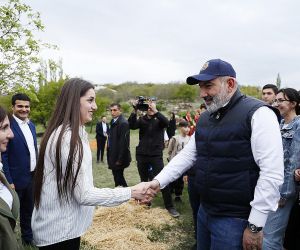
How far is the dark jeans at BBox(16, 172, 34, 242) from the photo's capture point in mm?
3680

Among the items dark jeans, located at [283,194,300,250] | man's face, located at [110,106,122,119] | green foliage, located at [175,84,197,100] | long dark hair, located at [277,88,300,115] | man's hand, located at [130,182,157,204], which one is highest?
green foliage, located at [175,84,197,100]

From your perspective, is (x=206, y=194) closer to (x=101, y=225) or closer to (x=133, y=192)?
(x=133, y=192)

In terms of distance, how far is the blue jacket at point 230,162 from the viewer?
5.87 ft

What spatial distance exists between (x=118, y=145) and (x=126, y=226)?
6.63ft

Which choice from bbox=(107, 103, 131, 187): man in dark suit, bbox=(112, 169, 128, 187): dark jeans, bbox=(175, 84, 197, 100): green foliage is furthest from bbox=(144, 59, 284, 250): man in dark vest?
bbox=(175, 84, 197, 100): green foliage

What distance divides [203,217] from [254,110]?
116cm

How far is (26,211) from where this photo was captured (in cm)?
375

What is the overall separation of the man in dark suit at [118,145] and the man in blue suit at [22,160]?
1999mm

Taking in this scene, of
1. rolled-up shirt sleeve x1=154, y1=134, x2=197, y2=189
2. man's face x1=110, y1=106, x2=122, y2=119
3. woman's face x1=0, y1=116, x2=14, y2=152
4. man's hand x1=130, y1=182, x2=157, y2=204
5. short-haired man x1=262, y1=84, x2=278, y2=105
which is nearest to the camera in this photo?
woman's face x1=0, y1=116, x2=14, y2=152

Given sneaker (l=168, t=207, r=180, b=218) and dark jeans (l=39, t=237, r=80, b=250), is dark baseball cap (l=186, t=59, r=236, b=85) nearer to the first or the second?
dark jeans (l=39, t=237, r=80, b=250)

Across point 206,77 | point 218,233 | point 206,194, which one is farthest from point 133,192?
point 206,77

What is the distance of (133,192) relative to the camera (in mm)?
2143

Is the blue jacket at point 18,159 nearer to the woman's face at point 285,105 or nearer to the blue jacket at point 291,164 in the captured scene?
the blue jacket at point 291,164

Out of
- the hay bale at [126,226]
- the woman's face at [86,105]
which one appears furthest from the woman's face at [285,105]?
the hay bale at [126,226]
